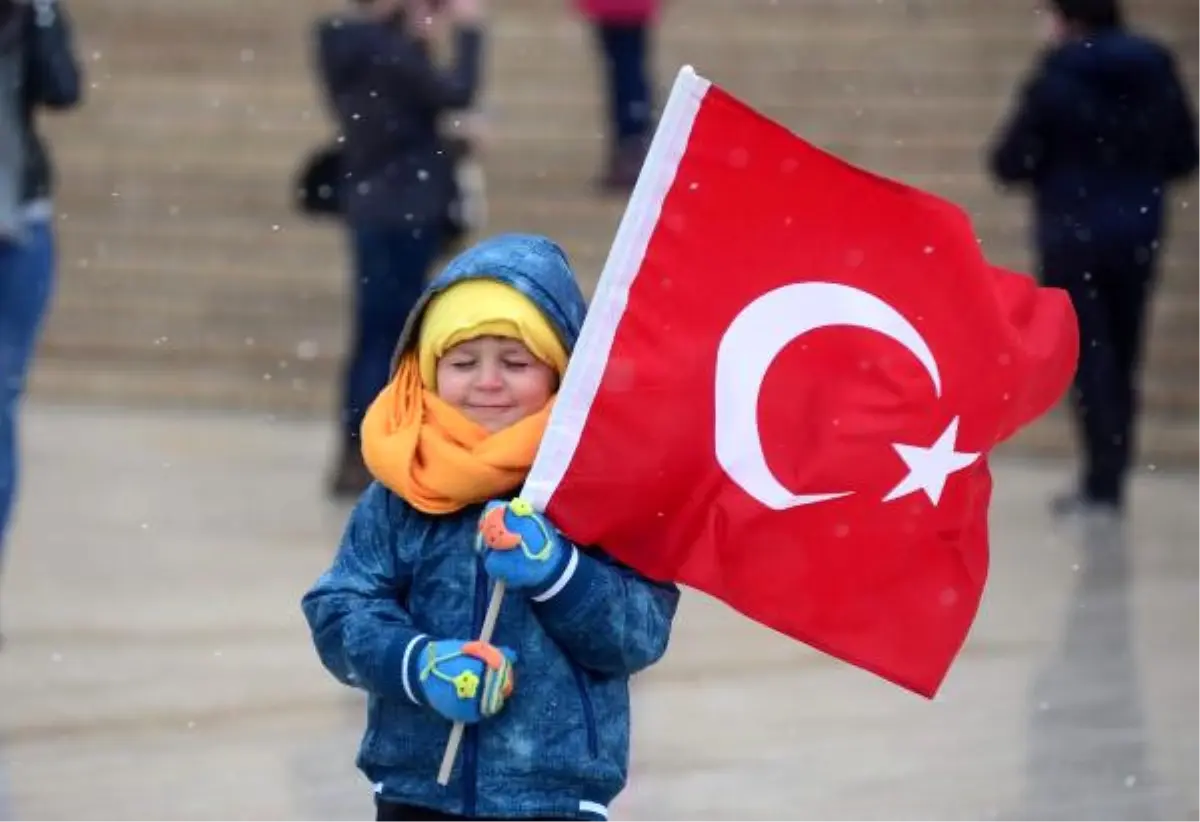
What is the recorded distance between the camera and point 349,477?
33.5ft

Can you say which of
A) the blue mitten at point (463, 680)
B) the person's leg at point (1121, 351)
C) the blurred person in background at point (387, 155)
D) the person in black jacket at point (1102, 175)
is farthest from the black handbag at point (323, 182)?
the blue mitten at point (463, 680)

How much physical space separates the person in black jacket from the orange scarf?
20.1 feet

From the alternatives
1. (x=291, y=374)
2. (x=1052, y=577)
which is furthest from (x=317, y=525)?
(x=291, y=374)

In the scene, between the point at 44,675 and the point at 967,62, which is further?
the point at 967,62

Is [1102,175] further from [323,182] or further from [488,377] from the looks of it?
[488,377]

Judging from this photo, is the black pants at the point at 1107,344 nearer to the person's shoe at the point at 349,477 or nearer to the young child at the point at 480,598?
the person's shoe at the point at 349,477

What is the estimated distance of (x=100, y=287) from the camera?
14.1 m

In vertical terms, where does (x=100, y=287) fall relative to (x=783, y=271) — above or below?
below

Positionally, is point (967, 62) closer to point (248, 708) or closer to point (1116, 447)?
point (1116, 447)

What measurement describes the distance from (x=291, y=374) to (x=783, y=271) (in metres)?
9.04

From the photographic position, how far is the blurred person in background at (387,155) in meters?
9.59

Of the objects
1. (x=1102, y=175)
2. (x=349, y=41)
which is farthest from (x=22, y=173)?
(x=1102, y=175)

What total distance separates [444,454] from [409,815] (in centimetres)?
50

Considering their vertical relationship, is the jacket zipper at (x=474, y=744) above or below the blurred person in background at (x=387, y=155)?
above
